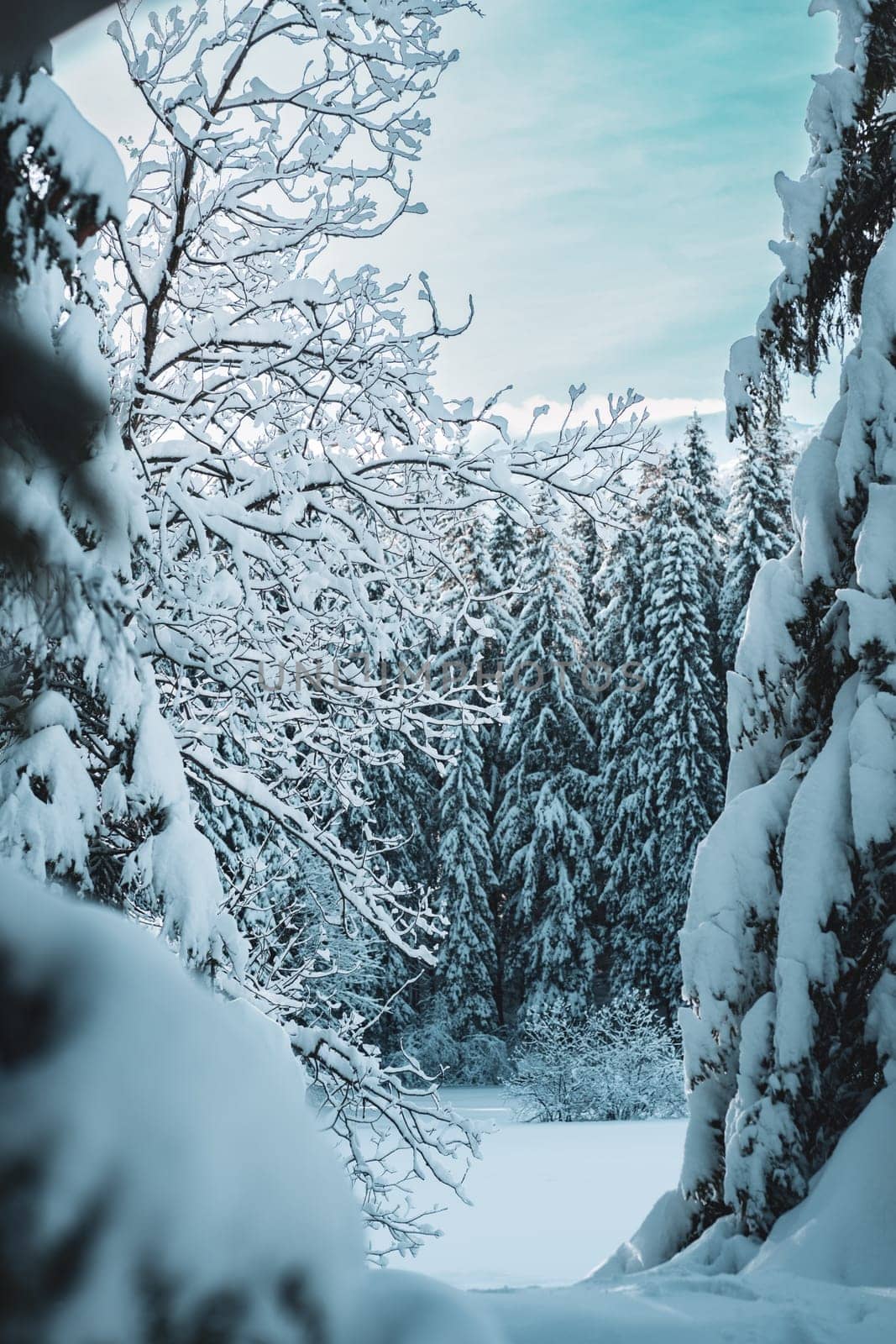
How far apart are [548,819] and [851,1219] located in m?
23.3

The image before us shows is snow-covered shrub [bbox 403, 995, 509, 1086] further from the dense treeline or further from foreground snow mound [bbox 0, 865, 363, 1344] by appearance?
foreground snow mound [bbox 0, 865, 363, 1344]

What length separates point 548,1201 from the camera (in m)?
11.7

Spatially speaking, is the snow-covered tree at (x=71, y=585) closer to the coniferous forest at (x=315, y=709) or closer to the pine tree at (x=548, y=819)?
the coniferous forest at (x=315, y=709)

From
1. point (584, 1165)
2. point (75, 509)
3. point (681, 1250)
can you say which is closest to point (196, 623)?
point (681, 1250)

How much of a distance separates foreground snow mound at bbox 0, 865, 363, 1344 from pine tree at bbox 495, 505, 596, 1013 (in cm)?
2506

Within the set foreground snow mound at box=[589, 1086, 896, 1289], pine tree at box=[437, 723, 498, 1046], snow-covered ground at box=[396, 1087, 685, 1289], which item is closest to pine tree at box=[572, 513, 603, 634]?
pine tree at box=[437, 723, 498, 1046]

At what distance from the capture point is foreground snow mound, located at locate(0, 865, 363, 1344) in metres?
0.66

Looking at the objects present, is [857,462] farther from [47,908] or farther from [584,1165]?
[584,1165]

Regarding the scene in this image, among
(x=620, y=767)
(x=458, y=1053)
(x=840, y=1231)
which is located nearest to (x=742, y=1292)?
(x=840, y=1231)

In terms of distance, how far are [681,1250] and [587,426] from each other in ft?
13.4

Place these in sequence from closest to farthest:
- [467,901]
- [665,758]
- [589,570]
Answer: [665,758]
[467,901]
[589,570]

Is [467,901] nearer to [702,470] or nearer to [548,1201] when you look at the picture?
[702,470]

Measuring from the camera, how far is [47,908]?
0.77 meters

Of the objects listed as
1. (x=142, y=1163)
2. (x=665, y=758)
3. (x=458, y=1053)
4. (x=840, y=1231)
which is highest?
(x=665, y=758)
